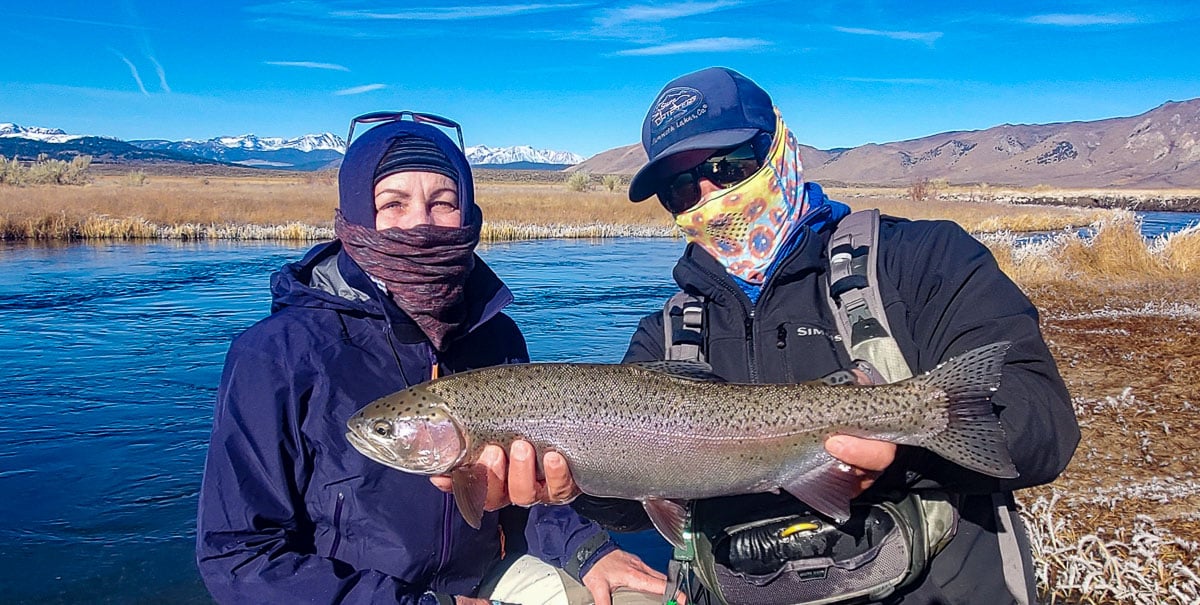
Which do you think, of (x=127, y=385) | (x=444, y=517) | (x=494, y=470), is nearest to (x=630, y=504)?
(x=494, y=470)

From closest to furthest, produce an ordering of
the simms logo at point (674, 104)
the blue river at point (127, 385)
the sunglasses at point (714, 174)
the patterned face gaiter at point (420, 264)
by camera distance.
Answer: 1. the simms logo at point (674, 104)
2. the sunglasses at point (714, 174)
3. the patterned face gaiter at point (420, 264)
4. the blue river at point (127, 385)

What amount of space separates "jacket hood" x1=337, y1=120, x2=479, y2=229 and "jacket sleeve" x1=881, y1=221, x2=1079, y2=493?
1.80m

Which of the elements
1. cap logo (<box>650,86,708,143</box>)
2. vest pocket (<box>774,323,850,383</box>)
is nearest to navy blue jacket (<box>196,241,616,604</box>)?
cap logo (<box>650,86,708,143</box>)

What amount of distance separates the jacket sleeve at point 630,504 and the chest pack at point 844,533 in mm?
299

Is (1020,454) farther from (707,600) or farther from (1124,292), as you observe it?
(1124,292)

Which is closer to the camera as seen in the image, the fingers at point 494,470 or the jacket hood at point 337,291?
the fingers at point 494,470

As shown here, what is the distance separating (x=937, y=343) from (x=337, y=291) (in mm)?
2225

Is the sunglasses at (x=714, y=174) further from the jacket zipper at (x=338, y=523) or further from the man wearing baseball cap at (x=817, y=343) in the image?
the jacket zipper at (x=338, y=523)

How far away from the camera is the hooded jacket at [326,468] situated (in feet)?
9.78

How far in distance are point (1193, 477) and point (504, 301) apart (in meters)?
5.24

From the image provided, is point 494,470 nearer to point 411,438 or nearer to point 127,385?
point 411,438

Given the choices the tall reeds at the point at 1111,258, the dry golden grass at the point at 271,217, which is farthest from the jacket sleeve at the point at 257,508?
the dry golden grass at the point at 271,217

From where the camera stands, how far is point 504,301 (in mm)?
3666

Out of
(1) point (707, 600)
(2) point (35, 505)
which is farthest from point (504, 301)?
(2) point (35, 505)
